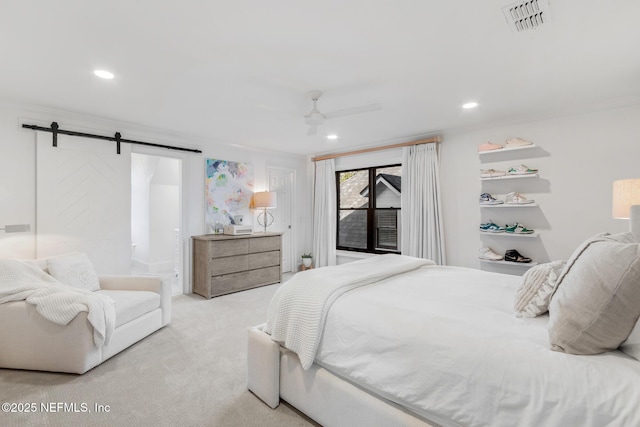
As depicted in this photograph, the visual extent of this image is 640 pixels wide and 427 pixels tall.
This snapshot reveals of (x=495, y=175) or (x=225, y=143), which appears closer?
(x=495, y=175)

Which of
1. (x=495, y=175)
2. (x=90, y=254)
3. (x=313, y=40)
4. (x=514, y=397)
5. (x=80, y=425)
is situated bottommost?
(x=80, y=425)

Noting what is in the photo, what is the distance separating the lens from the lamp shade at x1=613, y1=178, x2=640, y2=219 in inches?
87.0

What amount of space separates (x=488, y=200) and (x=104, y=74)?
4.25 meters

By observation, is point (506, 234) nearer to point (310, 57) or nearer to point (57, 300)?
point (310, 57)

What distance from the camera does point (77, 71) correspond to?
245cm

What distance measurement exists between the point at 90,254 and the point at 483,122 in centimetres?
521

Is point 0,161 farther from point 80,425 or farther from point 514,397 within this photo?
point 514,397

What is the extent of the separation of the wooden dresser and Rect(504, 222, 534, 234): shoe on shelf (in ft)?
10.9

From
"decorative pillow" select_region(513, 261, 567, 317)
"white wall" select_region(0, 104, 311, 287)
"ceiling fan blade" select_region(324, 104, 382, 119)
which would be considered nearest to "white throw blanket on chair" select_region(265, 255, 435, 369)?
"decorative pillow" select_region(513, 261, 567, 317)

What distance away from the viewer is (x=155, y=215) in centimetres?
600

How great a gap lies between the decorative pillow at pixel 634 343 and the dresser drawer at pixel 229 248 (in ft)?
13.4

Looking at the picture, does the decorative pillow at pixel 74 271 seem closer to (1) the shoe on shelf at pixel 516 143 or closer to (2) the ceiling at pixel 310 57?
(2) the ceiling at pixel 310 57

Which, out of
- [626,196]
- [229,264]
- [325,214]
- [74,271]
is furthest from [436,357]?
[325,214]

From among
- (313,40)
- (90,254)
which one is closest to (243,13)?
(313,40)
